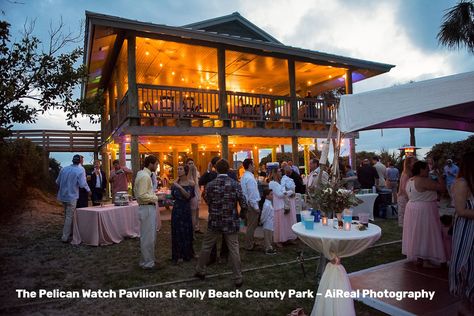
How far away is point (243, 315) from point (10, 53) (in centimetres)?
499

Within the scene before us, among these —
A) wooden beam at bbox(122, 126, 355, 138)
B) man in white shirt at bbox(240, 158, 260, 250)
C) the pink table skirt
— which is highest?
wooden beam at bbox(122, 126, 355, 138)

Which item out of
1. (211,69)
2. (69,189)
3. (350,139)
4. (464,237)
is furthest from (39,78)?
(350,139)

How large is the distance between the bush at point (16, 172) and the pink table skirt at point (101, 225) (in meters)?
4.15

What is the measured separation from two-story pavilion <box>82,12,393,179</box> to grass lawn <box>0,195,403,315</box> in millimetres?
3809

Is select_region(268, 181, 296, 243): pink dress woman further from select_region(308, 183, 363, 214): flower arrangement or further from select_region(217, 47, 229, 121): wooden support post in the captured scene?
select_region(217, 47, 229, 121): wooden support post

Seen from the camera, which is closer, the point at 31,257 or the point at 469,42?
the point at 31,257

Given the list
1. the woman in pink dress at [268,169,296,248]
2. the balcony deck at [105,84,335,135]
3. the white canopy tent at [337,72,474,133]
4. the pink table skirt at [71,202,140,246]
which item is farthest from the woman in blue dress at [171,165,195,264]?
the balcony deck at [105,84,335,135]

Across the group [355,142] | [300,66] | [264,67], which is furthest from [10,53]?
[355,142]

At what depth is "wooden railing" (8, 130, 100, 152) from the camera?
18438 millimetres

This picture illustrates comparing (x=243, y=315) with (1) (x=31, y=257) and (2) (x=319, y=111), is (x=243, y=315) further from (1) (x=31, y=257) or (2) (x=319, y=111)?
(2) (x=319, y=111)

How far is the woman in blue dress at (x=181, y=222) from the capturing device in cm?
562

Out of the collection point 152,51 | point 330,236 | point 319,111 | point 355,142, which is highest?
point 152,51

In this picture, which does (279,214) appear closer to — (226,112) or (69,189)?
(69,189)

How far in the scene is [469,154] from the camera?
11.1 feet
